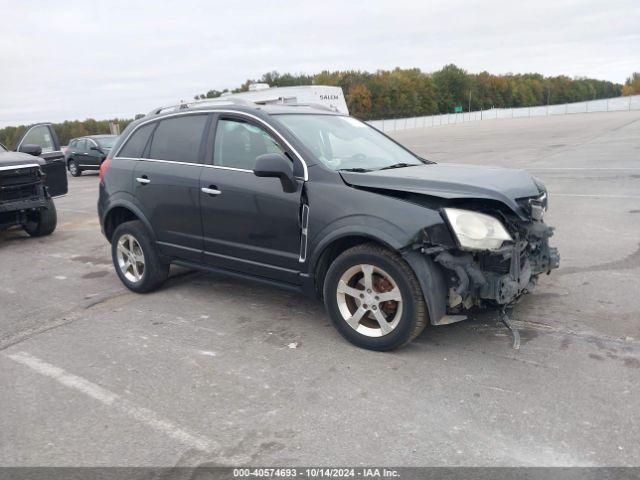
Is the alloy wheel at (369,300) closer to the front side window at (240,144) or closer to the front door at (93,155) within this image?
the front side window at (240,144)

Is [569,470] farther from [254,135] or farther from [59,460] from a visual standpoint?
[254,135]

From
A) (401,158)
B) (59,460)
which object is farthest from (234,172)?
(59,460)

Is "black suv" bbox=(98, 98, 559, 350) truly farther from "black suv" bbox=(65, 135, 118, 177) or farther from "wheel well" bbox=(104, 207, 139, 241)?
"black suv" bbox=(65, 135, 118, 177)

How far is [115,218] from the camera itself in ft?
20.1

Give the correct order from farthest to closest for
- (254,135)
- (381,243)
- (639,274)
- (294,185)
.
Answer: (639,274) → (254,135) → (294,185) → (381,243)

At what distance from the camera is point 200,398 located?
3.55 meters

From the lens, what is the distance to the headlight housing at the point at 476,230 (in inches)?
147

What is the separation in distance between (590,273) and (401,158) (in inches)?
94.0

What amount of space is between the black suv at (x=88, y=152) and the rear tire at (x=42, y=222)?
41.9ft

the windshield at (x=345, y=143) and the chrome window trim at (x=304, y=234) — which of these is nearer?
the chrome window trim at (x=304, y=234)

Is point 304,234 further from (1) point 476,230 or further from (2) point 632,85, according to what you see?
(2) point 632,85

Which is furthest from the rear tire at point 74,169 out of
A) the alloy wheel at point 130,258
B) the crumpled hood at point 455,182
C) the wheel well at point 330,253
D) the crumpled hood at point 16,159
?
the crumpled hood at point 455,182

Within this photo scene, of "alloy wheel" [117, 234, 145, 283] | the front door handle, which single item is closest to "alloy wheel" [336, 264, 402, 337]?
the front door handle

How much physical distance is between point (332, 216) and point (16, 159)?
655cm
